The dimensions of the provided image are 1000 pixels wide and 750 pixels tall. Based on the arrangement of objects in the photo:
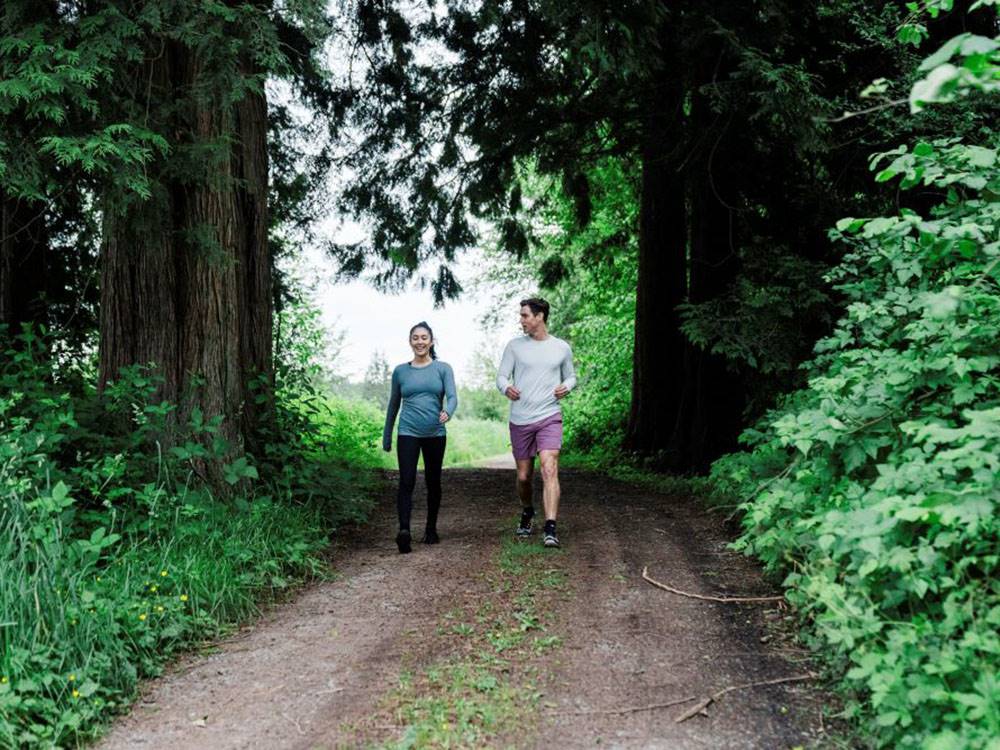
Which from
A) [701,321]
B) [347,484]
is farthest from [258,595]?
[701,321]

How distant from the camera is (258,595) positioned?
17.9 ft

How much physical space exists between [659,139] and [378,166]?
13.2 ft

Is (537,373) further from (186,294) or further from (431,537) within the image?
(186,294)

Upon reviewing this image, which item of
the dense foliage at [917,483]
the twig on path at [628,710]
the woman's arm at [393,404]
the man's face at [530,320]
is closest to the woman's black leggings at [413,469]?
the woman's arm at [393,404]

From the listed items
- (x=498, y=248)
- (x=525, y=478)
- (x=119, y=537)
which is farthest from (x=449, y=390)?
(x=498, y=248)

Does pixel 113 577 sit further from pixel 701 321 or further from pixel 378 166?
pixel 378 166

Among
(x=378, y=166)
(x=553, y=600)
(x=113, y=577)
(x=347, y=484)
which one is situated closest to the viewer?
(x=113, y=577)

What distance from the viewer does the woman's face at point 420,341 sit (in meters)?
6.96

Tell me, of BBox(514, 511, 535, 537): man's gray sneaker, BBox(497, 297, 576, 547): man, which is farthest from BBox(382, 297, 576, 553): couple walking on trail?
BBox(514, 511, 535, 537): man's gray sneaker

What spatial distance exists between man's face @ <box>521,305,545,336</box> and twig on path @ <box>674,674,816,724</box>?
365 centimetres

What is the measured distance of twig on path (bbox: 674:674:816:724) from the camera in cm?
361

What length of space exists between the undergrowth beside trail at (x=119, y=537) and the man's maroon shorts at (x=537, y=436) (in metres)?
1.85

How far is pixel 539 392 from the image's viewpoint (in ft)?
22.3

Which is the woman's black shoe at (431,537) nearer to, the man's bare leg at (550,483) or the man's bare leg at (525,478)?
the man's bare leg at (525,478)
